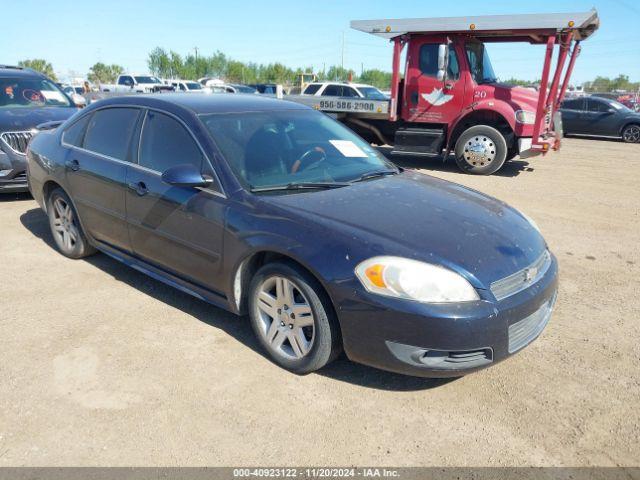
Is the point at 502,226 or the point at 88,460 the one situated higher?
the point at 502,226

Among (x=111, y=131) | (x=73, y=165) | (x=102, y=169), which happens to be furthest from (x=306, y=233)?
(x=73, y=165)

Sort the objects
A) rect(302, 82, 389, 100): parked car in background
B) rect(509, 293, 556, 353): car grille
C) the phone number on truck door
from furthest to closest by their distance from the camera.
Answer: rect(302, 82, 389, 100): parked car in background → the phone number on truck door → rect(509, 293, 556, 353): car grille

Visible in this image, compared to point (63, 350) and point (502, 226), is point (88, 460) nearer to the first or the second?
point (63, 350)

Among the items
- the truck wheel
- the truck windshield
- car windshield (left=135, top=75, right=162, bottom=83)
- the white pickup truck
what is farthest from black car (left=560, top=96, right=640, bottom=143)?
car windshield (left=135, top=75, right=162, bottom=83)

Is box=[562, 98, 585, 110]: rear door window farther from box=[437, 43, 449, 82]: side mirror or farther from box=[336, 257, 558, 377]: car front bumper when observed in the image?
box=[336, 257, 558, 377]: car front bumper

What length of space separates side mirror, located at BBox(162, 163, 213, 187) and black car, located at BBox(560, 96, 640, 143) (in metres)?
16.3

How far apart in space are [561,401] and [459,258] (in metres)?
1.02

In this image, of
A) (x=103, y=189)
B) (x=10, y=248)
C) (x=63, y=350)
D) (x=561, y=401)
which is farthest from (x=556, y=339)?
(x=10, y=248)

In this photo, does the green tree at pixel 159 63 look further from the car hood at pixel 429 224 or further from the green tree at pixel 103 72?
the car hood at pixel 429 224

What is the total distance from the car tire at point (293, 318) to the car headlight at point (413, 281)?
329 mm

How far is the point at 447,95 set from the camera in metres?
9.76

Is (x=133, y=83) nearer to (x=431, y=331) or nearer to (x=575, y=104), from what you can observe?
A: (x=575, y=104)

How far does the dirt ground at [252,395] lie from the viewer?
2.44 meters

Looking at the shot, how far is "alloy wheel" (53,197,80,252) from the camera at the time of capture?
15.4 ft
